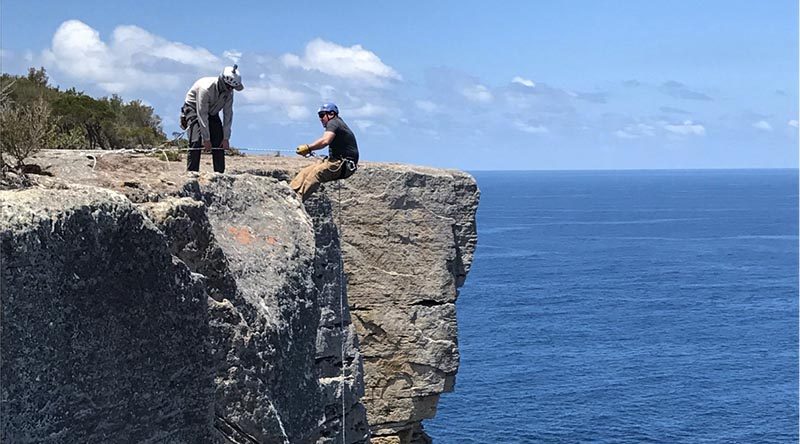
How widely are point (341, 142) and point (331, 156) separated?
10.1 inches

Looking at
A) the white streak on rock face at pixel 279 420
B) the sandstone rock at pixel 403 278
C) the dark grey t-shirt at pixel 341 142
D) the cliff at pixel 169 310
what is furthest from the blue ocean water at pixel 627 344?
the white streak on rock face at pixel 279 420

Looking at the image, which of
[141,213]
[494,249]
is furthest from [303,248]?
[494,249]

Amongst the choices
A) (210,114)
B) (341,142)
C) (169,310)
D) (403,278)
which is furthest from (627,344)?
(169,310)

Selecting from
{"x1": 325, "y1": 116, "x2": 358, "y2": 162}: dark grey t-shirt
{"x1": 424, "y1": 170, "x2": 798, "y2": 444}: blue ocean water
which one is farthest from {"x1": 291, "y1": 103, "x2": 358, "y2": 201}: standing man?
{"x1": 424, "y1": 170, "x2": 798, "y2": 444}: blue ocean water

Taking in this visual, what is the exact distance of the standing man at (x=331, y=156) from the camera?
14.2m

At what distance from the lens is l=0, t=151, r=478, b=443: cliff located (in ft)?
25.8

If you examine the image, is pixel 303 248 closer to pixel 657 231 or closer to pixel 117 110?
pixel 117 110

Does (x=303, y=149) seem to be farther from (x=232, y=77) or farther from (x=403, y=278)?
(x=403, y=278)

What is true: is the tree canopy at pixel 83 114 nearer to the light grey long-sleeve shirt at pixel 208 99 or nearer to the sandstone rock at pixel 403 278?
the sandstone rock at pixel 403 278

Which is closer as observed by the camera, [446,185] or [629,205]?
[446,185]

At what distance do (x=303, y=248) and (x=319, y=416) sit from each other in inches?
79.3

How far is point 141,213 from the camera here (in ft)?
29.2

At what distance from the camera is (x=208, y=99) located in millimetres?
13719

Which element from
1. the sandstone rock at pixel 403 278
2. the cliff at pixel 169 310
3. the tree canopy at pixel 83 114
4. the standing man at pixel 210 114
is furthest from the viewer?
the tree canopy at pixel 83 114
